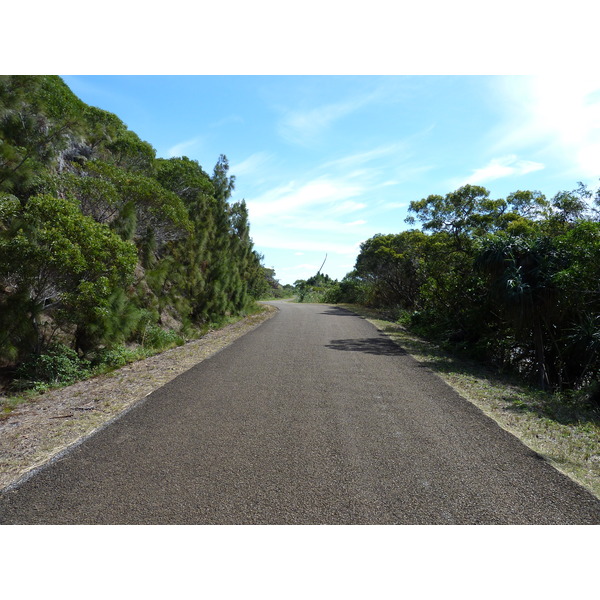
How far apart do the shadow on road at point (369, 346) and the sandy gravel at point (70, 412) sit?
12.3 feet

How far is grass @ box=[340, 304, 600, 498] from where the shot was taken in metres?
3.53

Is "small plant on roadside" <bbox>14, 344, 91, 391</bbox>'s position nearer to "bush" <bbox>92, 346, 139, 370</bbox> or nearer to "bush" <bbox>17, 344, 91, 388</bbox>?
"bush" <bbox>17, 344, 91, 388</bbox>

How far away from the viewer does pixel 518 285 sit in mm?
8016

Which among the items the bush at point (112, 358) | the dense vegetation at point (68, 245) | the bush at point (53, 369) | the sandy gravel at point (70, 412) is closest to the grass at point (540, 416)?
the sandy gravel at point (70, 412)

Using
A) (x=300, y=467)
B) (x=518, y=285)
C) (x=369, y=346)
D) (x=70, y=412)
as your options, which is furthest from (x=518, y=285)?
(x=70, y=412)

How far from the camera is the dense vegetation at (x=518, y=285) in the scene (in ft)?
23.1

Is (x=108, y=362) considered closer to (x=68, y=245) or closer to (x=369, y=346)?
(x=68, y=245)

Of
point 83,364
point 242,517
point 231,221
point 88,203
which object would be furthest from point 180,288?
point 242,517

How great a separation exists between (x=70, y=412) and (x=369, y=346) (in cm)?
708

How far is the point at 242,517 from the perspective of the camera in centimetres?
255

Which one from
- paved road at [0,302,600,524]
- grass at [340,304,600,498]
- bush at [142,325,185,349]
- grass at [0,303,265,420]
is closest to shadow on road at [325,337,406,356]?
grass at [340,304,600,498]

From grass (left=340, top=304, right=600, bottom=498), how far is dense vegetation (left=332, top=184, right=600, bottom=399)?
117 cm

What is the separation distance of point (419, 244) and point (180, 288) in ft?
32.6

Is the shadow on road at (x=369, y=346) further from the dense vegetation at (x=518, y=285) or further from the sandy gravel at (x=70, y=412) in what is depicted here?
the sandy gravel at (x=70, y=412)
